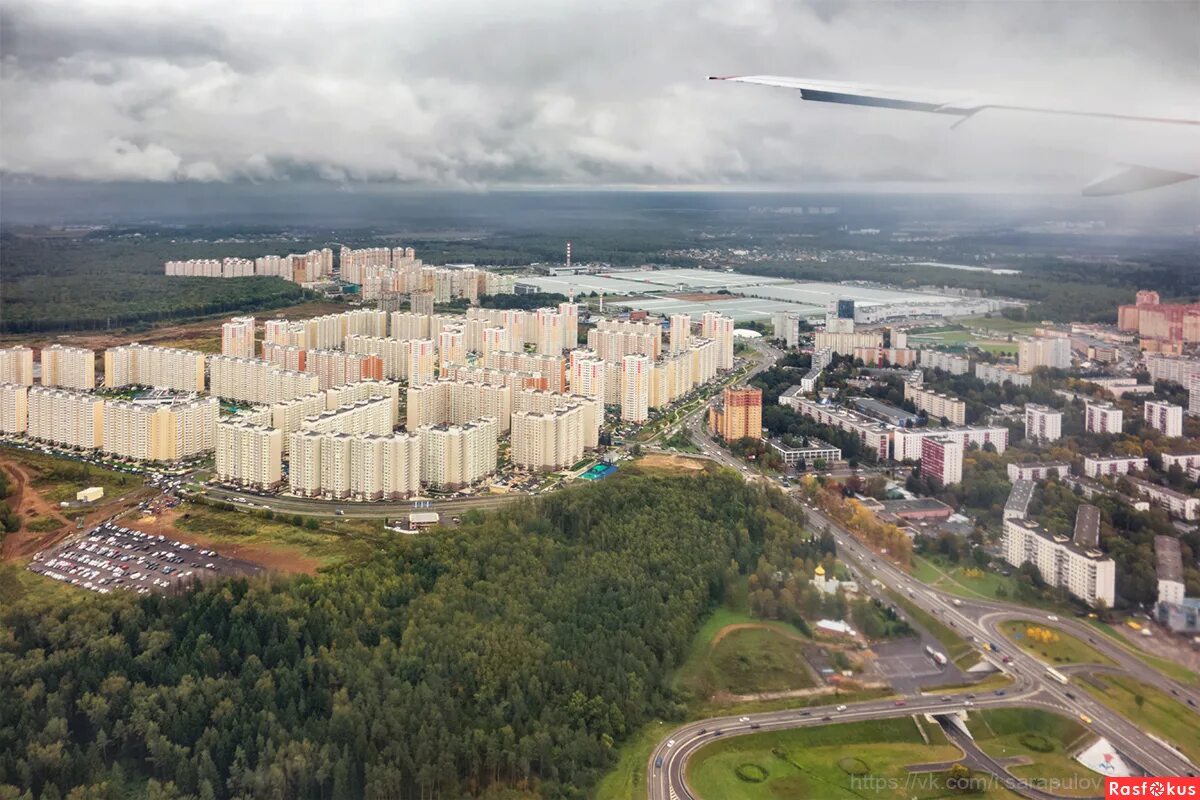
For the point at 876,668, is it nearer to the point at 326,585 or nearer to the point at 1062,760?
A: the point at 1062,760

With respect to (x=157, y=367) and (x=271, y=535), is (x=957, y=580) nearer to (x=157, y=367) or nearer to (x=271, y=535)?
(x=271, y=535)

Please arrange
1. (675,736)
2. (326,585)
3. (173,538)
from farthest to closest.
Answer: (173,538), (326,585), (675,736)

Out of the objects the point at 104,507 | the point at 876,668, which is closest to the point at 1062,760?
the point at 876,668

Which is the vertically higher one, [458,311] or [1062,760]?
[458,311]

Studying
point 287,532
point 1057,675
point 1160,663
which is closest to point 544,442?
point 287,532

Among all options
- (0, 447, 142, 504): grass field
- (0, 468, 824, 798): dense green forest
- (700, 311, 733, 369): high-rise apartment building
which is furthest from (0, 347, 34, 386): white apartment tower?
(700, 311, 733, 369): high-rise apartment building

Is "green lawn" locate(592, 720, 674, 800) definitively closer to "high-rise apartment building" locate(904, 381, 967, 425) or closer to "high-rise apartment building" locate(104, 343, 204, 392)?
"high-rise apartment building" locate(904, 381, 967, 425)
